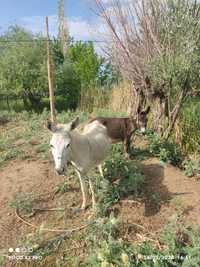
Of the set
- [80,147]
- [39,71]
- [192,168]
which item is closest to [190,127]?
[192,168]

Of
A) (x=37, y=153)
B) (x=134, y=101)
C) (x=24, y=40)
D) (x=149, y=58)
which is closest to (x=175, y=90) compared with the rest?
(x=149, y=58)

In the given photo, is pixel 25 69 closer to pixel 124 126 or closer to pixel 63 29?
pixel 63 29

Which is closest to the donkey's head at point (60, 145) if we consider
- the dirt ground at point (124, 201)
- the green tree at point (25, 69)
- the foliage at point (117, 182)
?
the foliage at point (117, 182)

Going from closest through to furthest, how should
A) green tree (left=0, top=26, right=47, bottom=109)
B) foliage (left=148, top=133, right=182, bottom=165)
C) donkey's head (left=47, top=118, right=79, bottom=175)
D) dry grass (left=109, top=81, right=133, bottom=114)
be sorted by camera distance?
donkey's head (left=47, top=118, right=79, bottom=175), foliage (left=148, top=133, right=182, bottom=165), dry grass (left=109, top=81, right=133, bottom=114), green tree (left=0, top=26, right=47, bottom=109)

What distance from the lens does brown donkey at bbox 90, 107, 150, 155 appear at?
5.36 meters

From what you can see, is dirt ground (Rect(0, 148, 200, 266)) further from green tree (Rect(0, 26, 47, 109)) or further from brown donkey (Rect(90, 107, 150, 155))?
green tree (Rect(0, 26, 47, 109))

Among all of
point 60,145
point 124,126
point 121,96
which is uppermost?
point 60,145

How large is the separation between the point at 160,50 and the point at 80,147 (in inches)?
102

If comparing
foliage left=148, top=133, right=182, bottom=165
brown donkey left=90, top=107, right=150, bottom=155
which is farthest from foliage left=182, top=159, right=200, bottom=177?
brown donkey left=90, top=107, right=150, bottom=155

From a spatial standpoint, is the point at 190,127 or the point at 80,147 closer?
the point at 80,147

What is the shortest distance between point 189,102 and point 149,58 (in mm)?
1182

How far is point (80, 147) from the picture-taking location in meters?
4.06

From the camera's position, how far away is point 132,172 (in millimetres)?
4672

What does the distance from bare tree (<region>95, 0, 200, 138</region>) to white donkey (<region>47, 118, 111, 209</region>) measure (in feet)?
5.39
